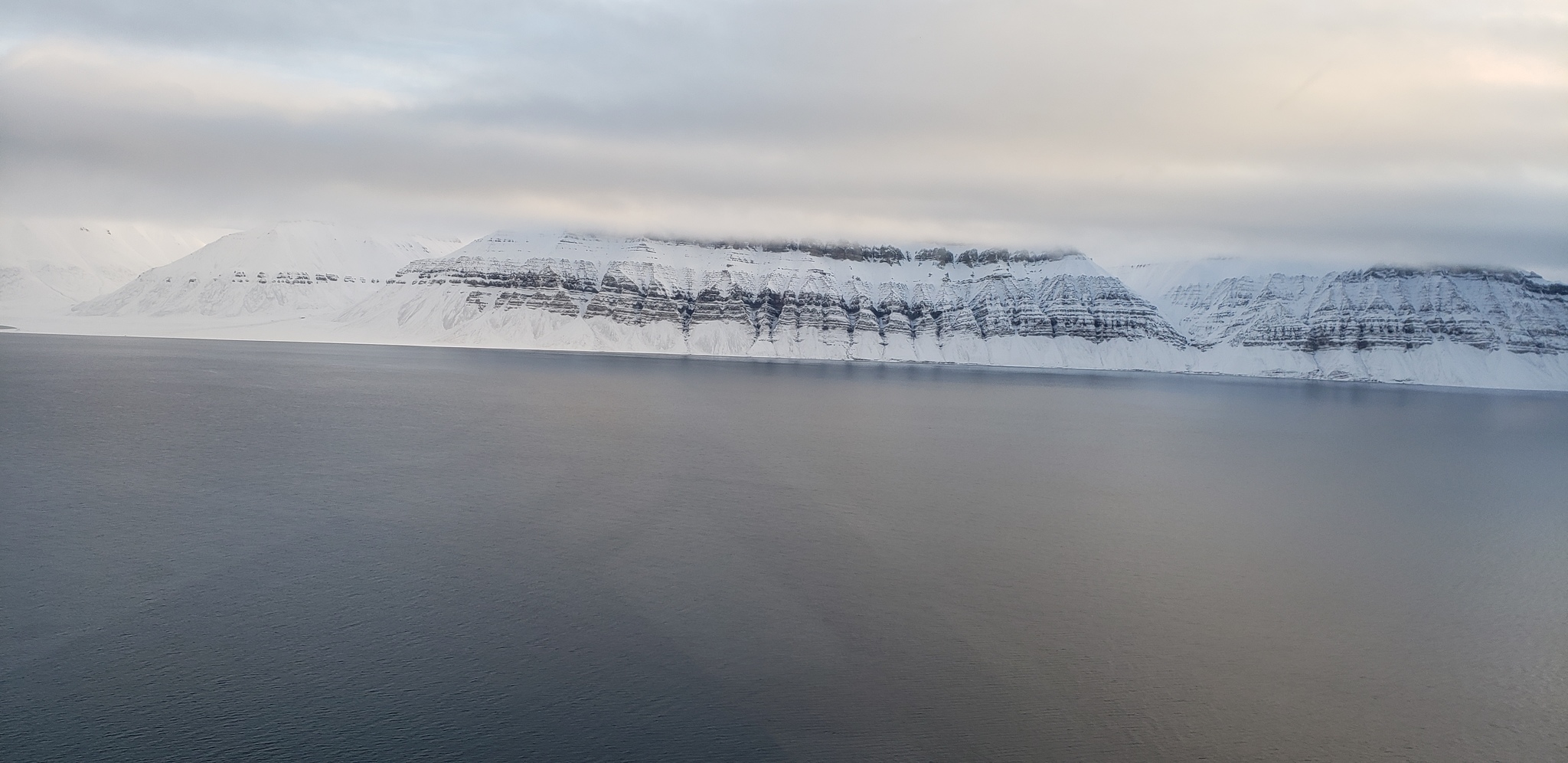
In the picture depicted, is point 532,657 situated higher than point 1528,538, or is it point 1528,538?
point 532,657

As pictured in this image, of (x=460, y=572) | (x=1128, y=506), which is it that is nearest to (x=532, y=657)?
(x=460, y=572)

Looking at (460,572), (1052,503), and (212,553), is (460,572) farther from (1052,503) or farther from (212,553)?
(1052,503)

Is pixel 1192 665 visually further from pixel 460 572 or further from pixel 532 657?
pixel 460 572

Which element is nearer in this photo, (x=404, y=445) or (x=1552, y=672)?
(x=1552, y=672)

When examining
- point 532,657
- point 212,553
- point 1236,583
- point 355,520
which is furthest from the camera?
point 355,520

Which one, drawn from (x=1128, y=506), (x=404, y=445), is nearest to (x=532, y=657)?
(x=1128, y=506)

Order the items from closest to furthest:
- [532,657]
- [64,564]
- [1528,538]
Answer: [532,657] < [64,564] < [1528,538]

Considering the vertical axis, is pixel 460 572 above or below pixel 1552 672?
above
